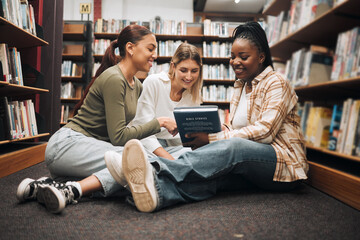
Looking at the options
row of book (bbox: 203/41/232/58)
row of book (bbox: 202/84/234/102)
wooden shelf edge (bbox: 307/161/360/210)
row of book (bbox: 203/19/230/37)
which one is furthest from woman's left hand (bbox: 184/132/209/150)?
row of book (bbox: 203/19/230/37)

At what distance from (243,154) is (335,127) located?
0.60m

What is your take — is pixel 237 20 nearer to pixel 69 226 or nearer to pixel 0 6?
pixel 0 6

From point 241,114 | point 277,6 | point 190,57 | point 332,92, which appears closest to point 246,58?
point 241,114

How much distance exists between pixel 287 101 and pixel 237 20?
5.33 meters

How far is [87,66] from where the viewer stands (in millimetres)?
4488

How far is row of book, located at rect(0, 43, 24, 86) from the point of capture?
1.76 metres

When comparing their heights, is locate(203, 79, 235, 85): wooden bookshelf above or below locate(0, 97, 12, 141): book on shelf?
above

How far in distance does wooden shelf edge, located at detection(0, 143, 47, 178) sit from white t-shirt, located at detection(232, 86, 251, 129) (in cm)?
146

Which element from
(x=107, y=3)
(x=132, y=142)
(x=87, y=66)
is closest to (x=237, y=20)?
(x=107, y=3)

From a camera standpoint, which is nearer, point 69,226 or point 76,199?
point 69,226

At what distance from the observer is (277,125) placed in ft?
3.93

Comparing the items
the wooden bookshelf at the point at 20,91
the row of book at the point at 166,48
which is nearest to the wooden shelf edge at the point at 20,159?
the wooden bookshelf at the point at 20,91

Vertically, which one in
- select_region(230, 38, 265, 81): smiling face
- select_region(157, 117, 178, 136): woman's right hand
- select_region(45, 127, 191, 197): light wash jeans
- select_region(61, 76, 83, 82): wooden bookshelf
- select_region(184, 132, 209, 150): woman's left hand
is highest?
select_region(230, 38, 265, 81): smiling face

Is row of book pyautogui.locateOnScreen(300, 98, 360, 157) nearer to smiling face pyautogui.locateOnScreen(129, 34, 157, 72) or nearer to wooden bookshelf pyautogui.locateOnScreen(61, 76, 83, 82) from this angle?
smiling face pyautogui.locateOnScreen(129, 34, 157, 72)
